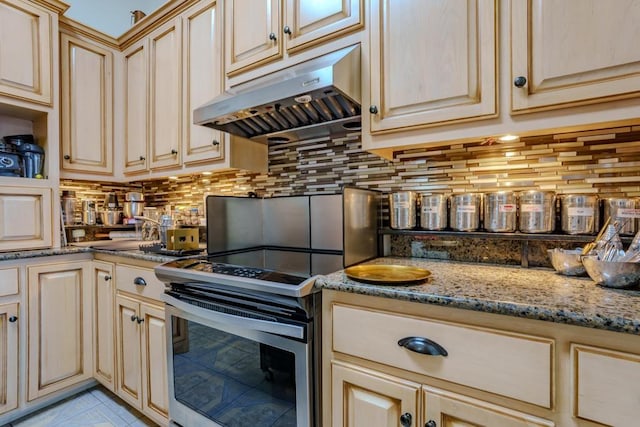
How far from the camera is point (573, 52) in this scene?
0.85 metres

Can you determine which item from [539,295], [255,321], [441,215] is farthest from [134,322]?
[539,295]

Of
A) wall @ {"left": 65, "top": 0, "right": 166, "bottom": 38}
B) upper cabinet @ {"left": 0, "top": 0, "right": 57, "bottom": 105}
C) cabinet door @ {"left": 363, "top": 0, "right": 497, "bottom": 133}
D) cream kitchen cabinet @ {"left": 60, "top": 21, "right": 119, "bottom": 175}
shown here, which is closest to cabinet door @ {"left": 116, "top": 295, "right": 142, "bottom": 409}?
cream kitchen cabinet @ {"left": 60, "top": 21, "right": 119, "bottom": 175}

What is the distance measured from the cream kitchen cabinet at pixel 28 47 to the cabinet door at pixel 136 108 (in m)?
0.42

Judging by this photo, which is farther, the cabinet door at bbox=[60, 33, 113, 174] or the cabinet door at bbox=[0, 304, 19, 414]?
the cabinet door at bbox=[60, 33, 113, 174]

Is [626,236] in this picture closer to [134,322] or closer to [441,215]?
[441,215]

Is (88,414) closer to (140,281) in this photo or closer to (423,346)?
(140,281)

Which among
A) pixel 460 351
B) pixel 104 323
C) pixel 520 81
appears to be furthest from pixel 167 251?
pixel 520 81

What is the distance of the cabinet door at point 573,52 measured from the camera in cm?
80

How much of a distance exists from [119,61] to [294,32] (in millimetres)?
1649

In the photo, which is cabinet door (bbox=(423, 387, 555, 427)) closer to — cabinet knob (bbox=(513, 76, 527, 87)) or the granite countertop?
the granite countertop

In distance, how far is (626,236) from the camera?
0.96m

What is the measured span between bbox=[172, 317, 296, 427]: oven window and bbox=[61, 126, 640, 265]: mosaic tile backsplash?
0.77m

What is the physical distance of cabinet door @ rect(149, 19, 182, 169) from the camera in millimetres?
1877

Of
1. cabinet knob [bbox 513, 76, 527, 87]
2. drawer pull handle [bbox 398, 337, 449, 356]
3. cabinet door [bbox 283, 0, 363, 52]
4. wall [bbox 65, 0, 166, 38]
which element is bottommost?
drawer pull handle [bbox 398, 337, 449, 356]
